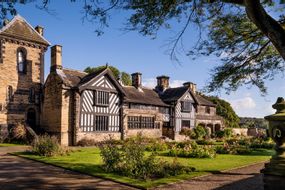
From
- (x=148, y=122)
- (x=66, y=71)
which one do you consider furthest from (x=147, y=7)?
(x=148, y=122)

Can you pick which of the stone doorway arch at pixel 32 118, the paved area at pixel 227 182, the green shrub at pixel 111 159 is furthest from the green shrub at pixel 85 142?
the paved area at pixel 227 182

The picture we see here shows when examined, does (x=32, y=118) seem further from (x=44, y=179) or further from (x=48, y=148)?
(x=44, y=179)

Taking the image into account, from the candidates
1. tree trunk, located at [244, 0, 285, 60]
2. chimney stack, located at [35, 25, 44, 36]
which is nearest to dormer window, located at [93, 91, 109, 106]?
chimney stack, located at [35, 25, 44, 36]

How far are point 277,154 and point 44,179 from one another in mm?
7699

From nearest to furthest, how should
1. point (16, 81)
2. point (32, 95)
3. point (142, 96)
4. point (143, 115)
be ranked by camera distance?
1. point (16, 81)
2. point (32, 95)
3. point (143, 115)
4. point (142, 96)

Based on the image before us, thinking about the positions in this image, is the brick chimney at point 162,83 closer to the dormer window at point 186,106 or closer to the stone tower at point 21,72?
the dormer window at point 186,106

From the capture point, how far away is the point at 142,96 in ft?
118

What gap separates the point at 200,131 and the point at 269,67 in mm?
27597

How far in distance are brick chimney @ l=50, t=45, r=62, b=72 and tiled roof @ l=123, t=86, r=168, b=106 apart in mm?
8227

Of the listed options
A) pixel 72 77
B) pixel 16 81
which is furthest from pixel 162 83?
pixel 16 81

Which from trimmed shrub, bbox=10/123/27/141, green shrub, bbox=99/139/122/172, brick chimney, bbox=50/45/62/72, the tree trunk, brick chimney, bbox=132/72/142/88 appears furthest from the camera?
brick chimney, bbox=132/72/142/88

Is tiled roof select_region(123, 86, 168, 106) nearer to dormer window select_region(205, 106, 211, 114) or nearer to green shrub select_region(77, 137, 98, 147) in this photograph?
green shrub select_region(77, 137, 98, 147)

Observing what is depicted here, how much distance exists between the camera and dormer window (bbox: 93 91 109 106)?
28.2 metres

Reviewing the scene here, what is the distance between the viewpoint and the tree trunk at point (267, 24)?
6316 millimetres
